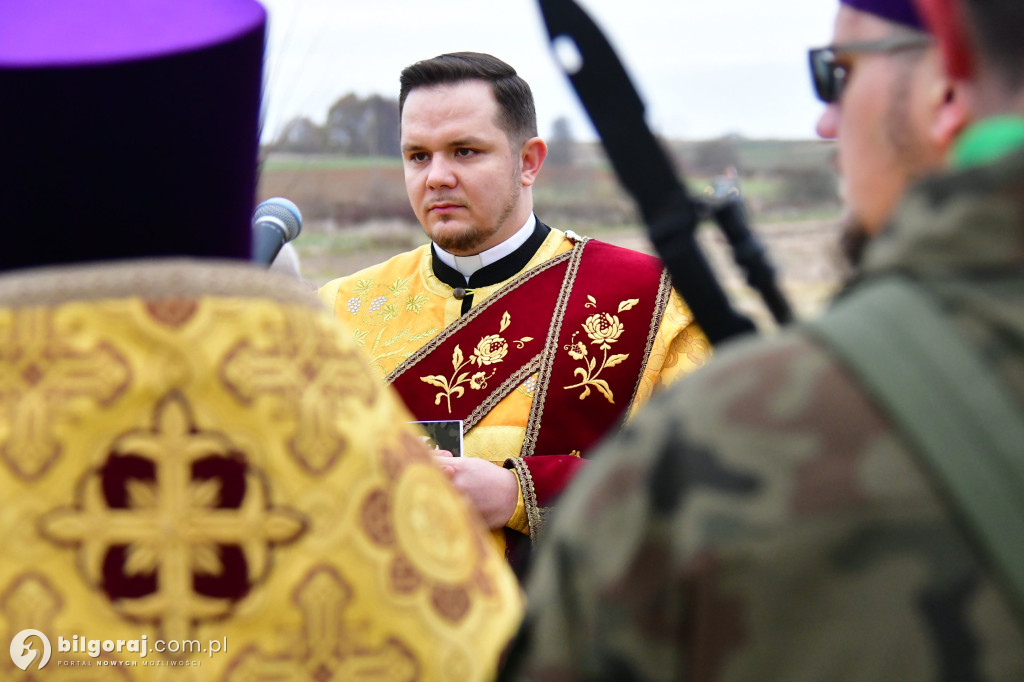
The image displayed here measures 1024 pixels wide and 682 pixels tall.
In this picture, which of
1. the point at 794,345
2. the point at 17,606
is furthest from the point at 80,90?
the point at 794,345

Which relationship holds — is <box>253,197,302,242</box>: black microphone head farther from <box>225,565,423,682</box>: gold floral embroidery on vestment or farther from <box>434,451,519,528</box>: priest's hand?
<box>225,565,423,682</box>: gold floral embroidery on vestment

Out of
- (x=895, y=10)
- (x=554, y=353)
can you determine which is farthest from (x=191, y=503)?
(x=554, y=353)

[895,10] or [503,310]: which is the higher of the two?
[895,10]

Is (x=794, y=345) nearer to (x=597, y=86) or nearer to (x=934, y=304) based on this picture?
(x=934, y=304)

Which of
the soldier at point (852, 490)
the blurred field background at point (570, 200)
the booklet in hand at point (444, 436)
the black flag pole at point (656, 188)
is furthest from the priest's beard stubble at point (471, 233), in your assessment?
the blurred field background at point (570, 200)

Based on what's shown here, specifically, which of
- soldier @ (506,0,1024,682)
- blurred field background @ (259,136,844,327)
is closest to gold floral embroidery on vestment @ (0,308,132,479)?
soldier @ (506,0,1024,682)

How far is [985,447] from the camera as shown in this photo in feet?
2.37

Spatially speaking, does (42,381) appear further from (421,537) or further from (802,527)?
(802,527)

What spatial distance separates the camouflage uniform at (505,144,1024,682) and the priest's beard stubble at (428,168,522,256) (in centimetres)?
234

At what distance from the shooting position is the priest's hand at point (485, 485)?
8.55 ft

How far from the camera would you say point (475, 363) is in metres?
2.99

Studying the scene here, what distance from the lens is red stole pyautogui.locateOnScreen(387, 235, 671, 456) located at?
289 centimetres

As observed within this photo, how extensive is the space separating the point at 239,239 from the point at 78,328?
0.23m

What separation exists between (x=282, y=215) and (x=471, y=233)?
850mm
